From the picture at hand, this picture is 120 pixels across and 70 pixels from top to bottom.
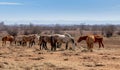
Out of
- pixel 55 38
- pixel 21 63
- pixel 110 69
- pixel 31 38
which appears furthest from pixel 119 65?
pixel 31 38

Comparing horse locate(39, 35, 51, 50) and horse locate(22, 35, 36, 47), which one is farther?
horse locate(22, 35, 36, 47)

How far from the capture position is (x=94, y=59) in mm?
20406

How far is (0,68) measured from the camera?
17.3 metres

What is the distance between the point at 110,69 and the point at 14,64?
6.00 m

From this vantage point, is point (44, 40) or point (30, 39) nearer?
point (44, 40)

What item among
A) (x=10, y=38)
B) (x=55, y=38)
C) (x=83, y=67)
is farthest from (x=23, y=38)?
(x=83, y=67)

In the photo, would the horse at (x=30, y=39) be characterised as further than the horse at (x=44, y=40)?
Yes

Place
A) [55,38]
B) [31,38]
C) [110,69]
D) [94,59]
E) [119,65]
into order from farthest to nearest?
[31,38], [55,38], [94,59], [119,65], [110,69]

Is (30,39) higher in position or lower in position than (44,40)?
lower

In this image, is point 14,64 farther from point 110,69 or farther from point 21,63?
point 110,69

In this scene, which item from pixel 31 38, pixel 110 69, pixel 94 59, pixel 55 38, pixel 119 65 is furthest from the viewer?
pixel 31 38

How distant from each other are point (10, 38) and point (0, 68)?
22763mm

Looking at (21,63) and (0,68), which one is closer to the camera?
(0,68)

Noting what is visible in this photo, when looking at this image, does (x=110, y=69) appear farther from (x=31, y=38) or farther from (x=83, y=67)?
(x=31, y=38)
